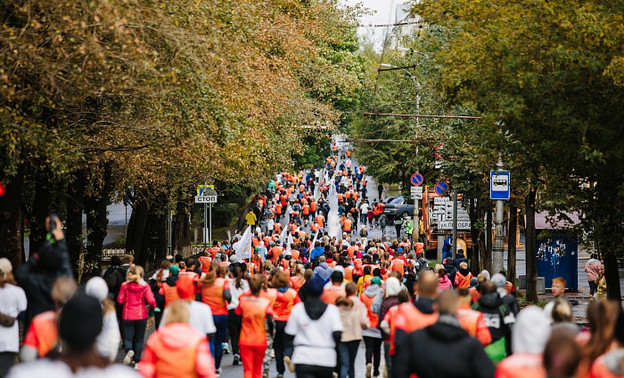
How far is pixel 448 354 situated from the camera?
644 cm

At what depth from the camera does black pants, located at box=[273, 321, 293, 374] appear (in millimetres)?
13633

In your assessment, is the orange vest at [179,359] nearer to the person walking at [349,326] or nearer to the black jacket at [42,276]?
the black jacket at [42,276]

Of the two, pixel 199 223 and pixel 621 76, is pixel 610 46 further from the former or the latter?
pixel 199 223

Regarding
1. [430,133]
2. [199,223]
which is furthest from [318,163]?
[430,133]

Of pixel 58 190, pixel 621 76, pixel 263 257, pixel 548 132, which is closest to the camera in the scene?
pixel 621 76

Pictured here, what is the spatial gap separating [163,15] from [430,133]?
18.5 m

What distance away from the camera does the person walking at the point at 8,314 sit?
415 inches

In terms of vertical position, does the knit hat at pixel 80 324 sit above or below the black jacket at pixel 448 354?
above

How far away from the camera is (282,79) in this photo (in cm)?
2977

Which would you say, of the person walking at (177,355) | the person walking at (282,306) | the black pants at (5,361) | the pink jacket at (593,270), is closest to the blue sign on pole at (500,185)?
the pink jacket at (593,270)

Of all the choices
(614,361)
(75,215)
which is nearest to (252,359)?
(614,361)

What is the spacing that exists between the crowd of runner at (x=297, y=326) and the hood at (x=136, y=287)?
14 millimetres

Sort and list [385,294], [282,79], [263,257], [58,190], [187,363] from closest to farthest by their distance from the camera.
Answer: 1. [187,363]
2. [385,294]
3. [58,190]
4. [282,79]
5. [263,257]

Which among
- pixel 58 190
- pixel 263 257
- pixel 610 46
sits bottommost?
pixel 263 257
